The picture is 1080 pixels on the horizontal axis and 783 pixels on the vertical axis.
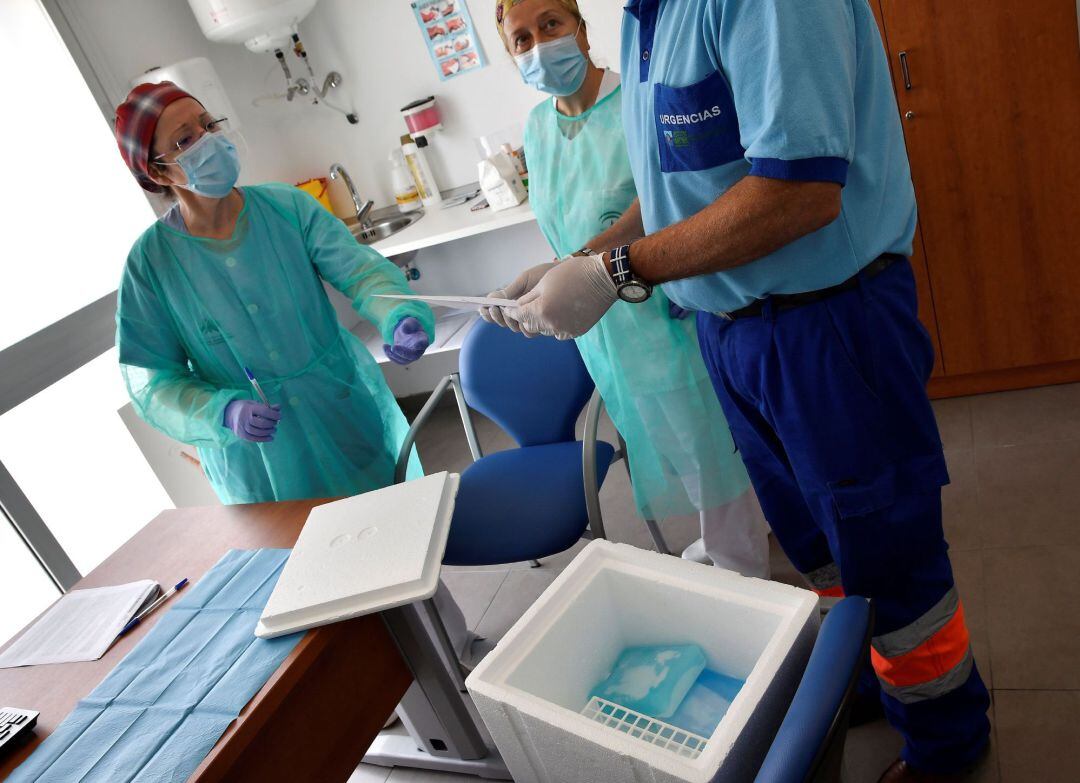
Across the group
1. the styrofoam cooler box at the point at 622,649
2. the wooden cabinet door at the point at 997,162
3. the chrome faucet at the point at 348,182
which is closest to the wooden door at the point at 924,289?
the wooden cabinet door at the point at 997,162

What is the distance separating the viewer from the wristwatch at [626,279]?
47.4 inches

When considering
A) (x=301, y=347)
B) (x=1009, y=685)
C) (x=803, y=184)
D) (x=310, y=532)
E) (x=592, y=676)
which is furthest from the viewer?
(x=301, y=347)

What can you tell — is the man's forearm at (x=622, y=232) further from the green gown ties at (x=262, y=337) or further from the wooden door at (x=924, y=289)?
the wooden door at (x=924, y=289)

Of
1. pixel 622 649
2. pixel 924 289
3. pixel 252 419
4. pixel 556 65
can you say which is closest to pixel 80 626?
pixel 252 419

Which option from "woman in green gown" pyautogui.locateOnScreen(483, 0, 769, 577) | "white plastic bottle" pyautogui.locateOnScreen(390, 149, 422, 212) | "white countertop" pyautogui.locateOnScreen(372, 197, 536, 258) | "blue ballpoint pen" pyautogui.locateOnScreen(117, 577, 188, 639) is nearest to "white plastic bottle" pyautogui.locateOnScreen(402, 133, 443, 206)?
"white plastic bottle" pyautogui.locateOnScreen(390, 149, 422, 212)

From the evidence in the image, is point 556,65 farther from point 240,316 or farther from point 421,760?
point 421,760

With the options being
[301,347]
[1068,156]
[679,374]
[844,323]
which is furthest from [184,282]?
Result: [1068,156]

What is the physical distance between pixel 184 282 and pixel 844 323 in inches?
56.4

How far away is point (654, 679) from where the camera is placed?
106 centimetres

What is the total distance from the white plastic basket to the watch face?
575 millimetres

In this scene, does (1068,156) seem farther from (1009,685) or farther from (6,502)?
(6,502)

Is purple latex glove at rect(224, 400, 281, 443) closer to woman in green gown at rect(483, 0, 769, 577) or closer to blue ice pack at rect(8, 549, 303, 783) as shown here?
blue ice pack at rect(8, 549, 303, 783)

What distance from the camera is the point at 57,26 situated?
265 centimetres

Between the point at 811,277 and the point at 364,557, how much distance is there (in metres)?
0.84
